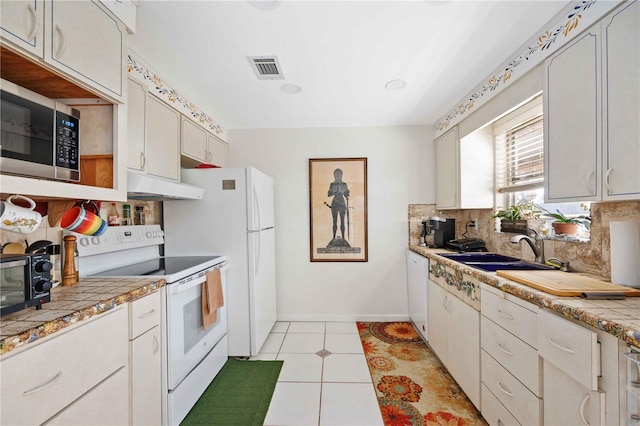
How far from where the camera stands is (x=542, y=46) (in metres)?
1.56

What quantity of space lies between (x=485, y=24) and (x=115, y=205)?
2.76 metres

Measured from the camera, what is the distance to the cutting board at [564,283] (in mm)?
1176

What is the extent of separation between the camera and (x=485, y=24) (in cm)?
151

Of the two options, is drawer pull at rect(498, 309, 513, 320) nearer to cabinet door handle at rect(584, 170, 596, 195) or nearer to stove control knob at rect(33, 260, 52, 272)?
cabinet door handle at rect(584, 170, 596, 195)

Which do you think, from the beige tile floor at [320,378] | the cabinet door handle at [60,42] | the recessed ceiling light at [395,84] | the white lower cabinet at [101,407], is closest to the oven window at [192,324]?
the white lower cabinet at [101,407]

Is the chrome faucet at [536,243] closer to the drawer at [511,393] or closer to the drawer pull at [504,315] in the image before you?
the drawer pull at [504,315]

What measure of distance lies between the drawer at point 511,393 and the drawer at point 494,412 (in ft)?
0.09

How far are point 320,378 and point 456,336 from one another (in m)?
1.10

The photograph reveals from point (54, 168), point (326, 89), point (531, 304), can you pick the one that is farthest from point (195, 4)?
point (531, 304)

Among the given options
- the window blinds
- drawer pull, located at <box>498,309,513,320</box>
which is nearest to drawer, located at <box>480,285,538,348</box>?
drawer pull, located at <box>498,309,513,320</box>

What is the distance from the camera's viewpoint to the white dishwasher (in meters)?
2.61

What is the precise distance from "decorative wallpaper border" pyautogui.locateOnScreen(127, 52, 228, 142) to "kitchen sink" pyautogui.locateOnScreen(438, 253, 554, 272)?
8.74 ft

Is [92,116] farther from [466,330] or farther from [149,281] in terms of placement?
[466,330]

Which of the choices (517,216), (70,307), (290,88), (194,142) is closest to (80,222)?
(70,307)
